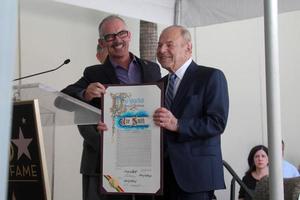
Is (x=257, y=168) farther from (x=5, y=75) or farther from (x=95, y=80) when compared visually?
(x=5, y=75)

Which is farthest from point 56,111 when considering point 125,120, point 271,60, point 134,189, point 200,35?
point 200,35

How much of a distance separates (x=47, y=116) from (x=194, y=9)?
2509mm

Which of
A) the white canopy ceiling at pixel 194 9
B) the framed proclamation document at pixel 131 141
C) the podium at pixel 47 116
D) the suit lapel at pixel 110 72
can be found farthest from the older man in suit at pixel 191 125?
the white canopy ceiling at pixel 194 9

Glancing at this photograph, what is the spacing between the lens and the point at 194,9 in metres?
4.41

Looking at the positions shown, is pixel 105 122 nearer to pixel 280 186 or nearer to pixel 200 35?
pixel 280 186

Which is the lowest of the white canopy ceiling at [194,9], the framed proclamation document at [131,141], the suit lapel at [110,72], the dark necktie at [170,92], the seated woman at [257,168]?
the seated woman at [257,168]

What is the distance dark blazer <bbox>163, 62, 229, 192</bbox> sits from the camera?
7.86 ft

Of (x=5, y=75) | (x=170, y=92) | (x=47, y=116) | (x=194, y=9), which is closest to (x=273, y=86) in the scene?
(x=170, y=92)

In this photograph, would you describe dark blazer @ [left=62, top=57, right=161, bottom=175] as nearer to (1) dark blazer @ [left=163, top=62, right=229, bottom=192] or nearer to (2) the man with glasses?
(2) the man with glasses

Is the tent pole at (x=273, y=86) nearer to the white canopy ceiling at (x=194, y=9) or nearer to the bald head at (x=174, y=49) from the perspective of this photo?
the bald head at (x=174, y=49)

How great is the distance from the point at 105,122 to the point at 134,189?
31cm

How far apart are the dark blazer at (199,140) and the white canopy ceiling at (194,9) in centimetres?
140

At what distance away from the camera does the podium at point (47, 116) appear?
6.52 feet

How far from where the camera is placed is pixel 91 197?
9.07 feet
